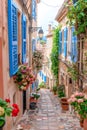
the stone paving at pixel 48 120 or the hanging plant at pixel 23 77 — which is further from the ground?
the hanging plant at pixel 23 77

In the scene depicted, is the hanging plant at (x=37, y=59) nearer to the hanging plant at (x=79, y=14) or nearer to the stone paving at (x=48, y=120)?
the stone paving at (x=48, y=120)

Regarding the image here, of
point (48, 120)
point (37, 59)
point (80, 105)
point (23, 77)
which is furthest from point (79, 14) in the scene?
point (37, 59)

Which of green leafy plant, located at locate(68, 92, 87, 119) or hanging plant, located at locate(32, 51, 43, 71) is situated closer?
green leafy plant, located at locate(68, 92, 87, 119)

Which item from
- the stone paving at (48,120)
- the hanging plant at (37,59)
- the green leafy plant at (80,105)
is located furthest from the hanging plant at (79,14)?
the hanging plant at (37,59)

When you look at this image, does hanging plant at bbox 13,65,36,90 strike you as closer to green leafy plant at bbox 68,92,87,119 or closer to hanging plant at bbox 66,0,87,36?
hanging plant at bbox 66,0,87,36

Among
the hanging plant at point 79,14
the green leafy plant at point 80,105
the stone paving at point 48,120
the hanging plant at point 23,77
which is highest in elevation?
the hanging plant at point 79,14

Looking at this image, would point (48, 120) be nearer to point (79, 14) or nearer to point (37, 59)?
point (79, 14)

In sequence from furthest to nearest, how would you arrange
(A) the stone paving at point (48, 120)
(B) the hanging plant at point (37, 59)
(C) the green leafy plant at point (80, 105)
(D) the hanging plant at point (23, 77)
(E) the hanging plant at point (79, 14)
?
(B) the hanging plant at point (37, 59) < (A) the stone paving at point (48, 120) < (D) the hanging plant at point (23, 77) < (E) the hanging plant at point (79, 14) < (C) the green leafy plant at point (80, 105)

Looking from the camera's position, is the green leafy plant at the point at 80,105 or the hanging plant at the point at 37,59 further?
the hanging plant at the point at 37,59

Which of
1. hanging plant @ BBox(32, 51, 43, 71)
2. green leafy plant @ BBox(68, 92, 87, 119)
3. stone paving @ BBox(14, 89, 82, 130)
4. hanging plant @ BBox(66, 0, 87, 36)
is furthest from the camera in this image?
hanging plant @ BBox(32, 51, 43, 71)

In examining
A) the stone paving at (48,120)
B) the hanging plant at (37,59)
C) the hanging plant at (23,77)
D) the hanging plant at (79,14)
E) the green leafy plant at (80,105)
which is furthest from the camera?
the hanging plant at (37,59)

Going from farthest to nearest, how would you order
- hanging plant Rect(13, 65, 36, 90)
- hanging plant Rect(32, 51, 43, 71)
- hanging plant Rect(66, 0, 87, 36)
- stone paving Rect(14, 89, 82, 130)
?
hanging plant Rect(32, 51, 43, 71) < stone paving Rect(14, 89, 82, 130) < hanging plant Rect(13, 65, 36, 90) < hanging plant Rect(66, 0, 87, 36)

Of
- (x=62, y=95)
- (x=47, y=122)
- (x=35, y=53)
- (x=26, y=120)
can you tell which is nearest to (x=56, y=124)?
(x=47, y=122)

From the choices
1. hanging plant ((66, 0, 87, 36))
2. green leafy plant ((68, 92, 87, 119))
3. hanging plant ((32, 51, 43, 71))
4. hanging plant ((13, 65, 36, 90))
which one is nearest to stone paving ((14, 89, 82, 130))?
hanging plant ((13, 65, 36, 90))
